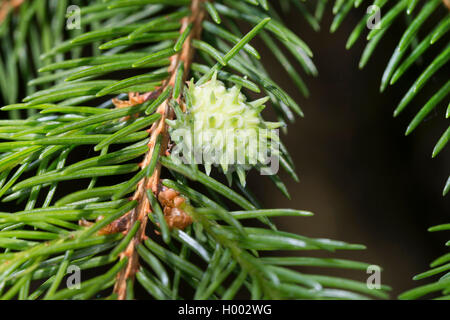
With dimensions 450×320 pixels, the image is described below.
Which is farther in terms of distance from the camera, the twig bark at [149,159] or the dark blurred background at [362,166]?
the dark blurred background at [362,166]

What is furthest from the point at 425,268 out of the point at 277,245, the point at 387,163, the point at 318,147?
the point at 277,245

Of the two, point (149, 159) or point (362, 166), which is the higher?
point (362, 166)

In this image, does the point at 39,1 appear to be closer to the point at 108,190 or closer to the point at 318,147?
the point at 108,190

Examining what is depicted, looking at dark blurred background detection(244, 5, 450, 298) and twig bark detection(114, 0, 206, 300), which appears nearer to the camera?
twig bark detection(114, 0, 206, 300)

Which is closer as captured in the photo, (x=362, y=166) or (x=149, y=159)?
(x=149, y=159)
